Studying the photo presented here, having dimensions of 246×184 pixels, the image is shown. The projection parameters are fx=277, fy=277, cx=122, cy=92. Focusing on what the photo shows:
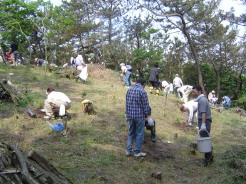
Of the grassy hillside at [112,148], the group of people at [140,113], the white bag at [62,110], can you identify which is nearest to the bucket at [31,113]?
the grassy hillside at [112,148]

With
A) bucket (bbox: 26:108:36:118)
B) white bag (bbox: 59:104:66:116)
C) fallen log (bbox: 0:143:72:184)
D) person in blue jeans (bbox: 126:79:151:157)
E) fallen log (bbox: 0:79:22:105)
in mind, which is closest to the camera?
fallen log (bbox: 0:143:72:184)

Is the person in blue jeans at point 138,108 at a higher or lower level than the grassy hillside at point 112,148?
higher

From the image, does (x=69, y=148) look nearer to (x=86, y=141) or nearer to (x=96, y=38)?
(x=86, y=141)

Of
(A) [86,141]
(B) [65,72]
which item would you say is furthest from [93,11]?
(A) [86,141]

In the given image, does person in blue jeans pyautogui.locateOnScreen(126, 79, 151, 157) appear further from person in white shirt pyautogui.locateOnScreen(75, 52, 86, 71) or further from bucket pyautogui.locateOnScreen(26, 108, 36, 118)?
person in white shirt pyautogui.locateOnScreen(75, 52, 86, 71)

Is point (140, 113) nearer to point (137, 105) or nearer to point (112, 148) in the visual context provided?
point (137, 105)

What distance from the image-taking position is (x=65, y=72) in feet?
54.7

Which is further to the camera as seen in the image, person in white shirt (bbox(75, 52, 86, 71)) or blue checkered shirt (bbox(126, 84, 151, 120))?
person in white shirt (bbox(75, 52, 86, 71))

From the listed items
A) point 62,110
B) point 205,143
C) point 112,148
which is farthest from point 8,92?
point 205,143

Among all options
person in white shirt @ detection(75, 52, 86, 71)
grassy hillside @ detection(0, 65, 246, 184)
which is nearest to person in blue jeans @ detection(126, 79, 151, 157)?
grassy hillside @ detection(0, 65, 246, 184)

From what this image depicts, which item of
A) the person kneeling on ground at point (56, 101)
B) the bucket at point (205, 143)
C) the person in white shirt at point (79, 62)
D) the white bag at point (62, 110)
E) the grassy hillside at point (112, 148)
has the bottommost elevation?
the grassy hillside at point (112, 148)

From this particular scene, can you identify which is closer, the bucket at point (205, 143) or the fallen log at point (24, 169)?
the fallen log at point (24, 169)

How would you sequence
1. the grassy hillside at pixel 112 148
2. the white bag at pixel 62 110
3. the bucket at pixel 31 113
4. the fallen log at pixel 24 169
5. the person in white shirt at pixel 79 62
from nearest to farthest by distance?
the fallen log at pixel 24 169, the grassy hillside at pixel 112 148, the white bag at pixel 62 110, the bucket at pixel 31 113, the person in white shirt at pixel 79 62

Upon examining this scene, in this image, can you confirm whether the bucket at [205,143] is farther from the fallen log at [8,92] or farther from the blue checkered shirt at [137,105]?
the fallen log at [8,92]
